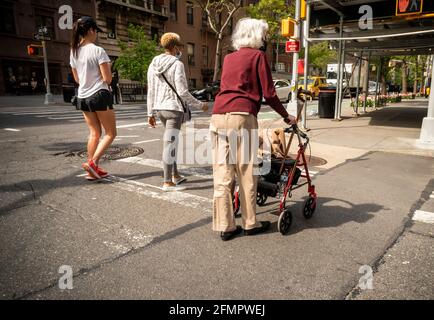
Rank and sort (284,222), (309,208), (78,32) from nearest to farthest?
(284,222) → (309,208) → (78,32)

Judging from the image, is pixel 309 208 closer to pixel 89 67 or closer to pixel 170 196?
pixel 170 196

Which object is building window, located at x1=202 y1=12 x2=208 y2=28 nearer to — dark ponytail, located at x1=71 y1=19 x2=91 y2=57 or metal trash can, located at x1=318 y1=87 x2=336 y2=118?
metal trash can, located at x1=318 y1=87 x2=336 y2=118

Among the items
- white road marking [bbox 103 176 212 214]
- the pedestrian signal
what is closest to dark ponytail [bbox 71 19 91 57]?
white road marking [bbox 103 176 212 214]

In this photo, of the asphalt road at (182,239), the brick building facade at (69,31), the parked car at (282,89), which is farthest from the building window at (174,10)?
the asphalt road at (182,239)

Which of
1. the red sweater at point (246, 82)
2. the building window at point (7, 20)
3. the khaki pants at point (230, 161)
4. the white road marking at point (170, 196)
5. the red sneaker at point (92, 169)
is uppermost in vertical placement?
the building window at point (7, 20)

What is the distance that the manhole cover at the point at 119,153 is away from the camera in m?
6.91

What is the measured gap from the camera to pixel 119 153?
724 cm

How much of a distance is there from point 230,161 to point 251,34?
4.00 feet

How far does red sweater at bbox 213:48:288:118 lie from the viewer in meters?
3.16

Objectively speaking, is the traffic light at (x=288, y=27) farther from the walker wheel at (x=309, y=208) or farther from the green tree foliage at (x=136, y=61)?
the green tree foliage at (x=136, y=61)

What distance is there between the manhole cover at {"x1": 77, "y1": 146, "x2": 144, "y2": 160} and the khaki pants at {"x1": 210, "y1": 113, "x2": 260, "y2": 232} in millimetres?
3985

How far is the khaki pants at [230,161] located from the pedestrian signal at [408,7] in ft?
25.8

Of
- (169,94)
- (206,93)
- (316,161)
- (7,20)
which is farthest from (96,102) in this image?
(7,20)
